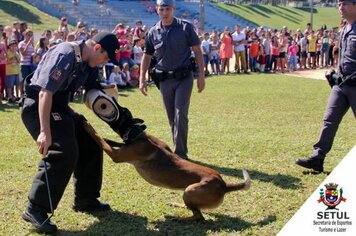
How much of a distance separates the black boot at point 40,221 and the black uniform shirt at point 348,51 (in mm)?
3660

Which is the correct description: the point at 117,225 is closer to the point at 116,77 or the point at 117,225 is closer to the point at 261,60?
the point at 116,77

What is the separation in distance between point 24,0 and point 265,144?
30953 mm

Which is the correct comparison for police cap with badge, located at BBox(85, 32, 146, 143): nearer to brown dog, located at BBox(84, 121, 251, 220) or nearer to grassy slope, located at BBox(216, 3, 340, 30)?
brown dog, located at BBox(84, 121, 251, 220)

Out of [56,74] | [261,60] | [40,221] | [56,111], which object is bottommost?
[261,60]

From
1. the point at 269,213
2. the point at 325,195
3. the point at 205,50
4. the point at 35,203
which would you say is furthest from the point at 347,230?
the point at 205,50

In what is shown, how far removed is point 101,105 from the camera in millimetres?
4133

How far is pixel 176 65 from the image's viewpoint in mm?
6285

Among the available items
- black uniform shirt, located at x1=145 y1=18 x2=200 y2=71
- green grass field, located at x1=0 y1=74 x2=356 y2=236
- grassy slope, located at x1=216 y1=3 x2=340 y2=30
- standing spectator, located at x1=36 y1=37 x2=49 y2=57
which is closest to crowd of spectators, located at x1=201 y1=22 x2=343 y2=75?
standing spectator, located at x1=36 y1=37 x2=49 y2=57

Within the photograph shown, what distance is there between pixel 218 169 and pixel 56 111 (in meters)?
2.65

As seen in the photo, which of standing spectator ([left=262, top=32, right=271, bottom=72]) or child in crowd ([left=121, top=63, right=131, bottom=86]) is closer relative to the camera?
child in crowd ([left=121, top=63, right=131, bottom=86])

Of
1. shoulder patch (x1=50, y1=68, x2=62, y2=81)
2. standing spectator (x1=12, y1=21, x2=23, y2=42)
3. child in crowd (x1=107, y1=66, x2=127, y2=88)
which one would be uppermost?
shoulder patch (x1=50, y1=68, x2=62, y2=81)

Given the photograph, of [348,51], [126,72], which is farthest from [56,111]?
[126,72]

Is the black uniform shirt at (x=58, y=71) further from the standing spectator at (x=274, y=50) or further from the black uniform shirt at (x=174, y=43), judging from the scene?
the standing spectator at (x=274, y=50)

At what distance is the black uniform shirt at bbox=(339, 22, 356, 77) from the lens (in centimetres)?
552
